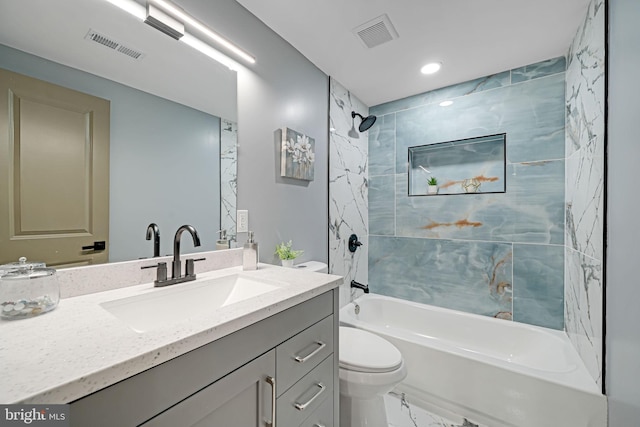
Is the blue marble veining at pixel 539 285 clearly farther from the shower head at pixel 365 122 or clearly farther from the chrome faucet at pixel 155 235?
the chrome faucet at pixel 155 235

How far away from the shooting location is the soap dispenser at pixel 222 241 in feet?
4.31

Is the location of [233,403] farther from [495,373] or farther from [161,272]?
[495,373]

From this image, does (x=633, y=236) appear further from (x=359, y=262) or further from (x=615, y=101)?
(x=359, y=262)

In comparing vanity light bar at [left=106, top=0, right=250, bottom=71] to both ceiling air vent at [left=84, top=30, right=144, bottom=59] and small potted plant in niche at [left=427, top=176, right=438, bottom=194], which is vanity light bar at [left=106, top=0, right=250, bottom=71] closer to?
ceiling air vent at [left=84, top=30, right=144, bottom=59]

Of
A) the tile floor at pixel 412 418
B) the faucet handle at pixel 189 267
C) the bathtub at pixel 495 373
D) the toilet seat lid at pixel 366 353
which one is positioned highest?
the faucet handle at pixel 189 267

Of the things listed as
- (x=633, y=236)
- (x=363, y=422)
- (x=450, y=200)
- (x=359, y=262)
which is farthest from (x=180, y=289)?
(x=450, y=200)

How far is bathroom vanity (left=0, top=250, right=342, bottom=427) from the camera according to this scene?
0.44 m

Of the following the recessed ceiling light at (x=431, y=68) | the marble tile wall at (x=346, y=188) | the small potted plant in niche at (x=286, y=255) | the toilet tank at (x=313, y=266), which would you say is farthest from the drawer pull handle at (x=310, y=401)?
the recessed ceiling light at (x=431, y=68)

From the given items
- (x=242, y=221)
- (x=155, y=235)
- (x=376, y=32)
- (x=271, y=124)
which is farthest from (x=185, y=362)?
(x=376, y=32)

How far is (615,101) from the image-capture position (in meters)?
1.12

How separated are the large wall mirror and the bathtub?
144 cm

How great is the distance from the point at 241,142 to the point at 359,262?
1.65m

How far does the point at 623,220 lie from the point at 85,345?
5.76 ft

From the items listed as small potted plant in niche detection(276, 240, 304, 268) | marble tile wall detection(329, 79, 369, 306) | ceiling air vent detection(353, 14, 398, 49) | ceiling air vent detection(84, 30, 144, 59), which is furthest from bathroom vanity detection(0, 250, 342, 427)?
ceiling air vent detection(353, 14, 398, 49)
